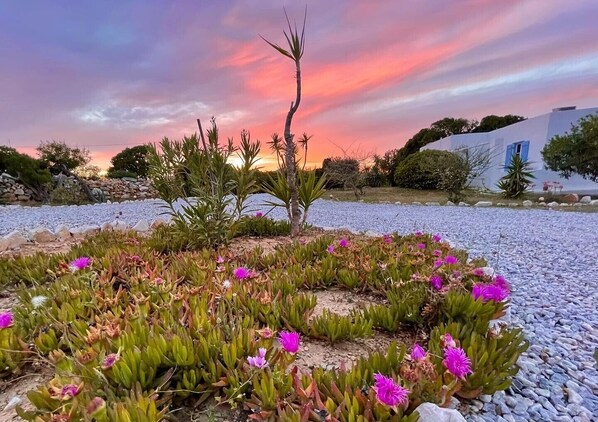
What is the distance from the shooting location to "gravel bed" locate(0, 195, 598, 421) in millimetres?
1305

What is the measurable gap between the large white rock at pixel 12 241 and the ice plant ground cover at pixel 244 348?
2303 mm

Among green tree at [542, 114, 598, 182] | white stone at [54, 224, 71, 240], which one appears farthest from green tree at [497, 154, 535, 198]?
white stone at [54, 224, 71, 240]

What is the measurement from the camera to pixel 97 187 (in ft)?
40.9

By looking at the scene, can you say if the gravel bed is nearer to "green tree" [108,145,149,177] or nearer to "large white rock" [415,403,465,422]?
"large white rock" [415,403,465,422]

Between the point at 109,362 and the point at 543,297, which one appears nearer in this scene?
the point at 109,362

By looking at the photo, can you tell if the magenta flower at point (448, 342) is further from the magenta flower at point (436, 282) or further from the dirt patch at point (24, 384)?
the dirt patch at point (24, 384)

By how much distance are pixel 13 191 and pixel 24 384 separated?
1235 cm

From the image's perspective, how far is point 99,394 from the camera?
3.43 ft

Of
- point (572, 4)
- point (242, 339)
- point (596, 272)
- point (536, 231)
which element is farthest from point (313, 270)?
point (572, 4)

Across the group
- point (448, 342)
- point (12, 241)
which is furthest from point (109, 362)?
point (12, 241)

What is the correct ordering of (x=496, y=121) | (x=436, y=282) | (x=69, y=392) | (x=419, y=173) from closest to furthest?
(x=69, y=392) < (x=436, y=282) < (x=419, y=173) < (x=496, y=121)

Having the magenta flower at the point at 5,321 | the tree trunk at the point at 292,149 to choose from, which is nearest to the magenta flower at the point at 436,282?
the magenta flower at the point at 5,321

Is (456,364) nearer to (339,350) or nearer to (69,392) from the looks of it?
(339,350)

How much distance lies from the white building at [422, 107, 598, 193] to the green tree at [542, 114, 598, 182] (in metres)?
1.81
